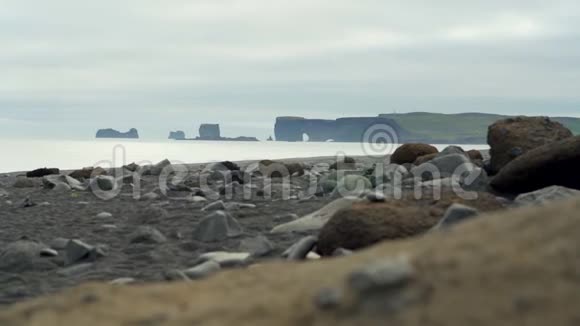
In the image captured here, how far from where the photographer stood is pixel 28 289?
3.72 meters

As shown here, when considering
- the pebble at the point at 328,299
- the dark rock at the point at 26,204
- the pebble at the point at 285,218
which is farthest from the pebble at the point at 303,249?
the dark rock at the point at 26,204

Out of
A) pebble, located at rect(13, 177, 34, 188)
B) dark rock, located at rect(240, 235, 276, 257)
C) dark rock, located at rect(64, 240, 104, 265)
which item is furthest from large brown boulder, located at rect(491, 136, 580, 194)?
pebble, located at rect(13, 177, 34, 188)

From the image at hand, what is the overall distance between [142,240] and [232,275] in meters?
3.18

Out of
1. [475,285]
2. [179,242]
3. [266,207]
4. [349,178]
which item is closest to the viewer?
[475,285]

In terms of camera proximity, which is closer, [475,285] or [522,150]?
[475,285]

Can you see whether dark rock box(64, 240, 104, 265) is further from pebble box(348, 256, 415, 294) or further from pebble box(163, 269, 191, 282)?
pebble box(348, 256, 415, 294)

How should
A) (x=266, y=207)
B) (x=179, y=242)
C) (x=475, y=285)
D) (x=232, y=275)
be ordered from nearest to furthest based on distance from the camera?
1. (x=475, y=285)
2. (x=232, y=275)
3. (x=179, y=242)
4. (x=266, y=207)

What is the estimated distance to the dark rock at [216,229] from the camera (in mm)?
4902

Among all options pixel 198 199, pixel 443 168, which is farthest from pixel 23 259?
pixel 443 168

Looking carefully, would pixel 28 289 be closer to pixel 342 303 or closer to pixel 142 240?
pixel 142 240

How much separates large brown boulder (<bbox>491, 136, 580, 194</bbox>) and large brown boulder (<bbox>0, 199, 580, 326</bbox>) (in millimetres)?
4783

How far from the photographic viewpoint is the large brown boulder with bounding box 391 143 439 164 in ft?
36.1

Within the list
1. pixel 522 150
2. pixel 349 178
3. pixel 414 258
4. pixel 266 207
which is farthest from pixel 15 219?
pixel 414 258

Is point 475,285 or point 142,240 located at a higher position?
point 475,285
